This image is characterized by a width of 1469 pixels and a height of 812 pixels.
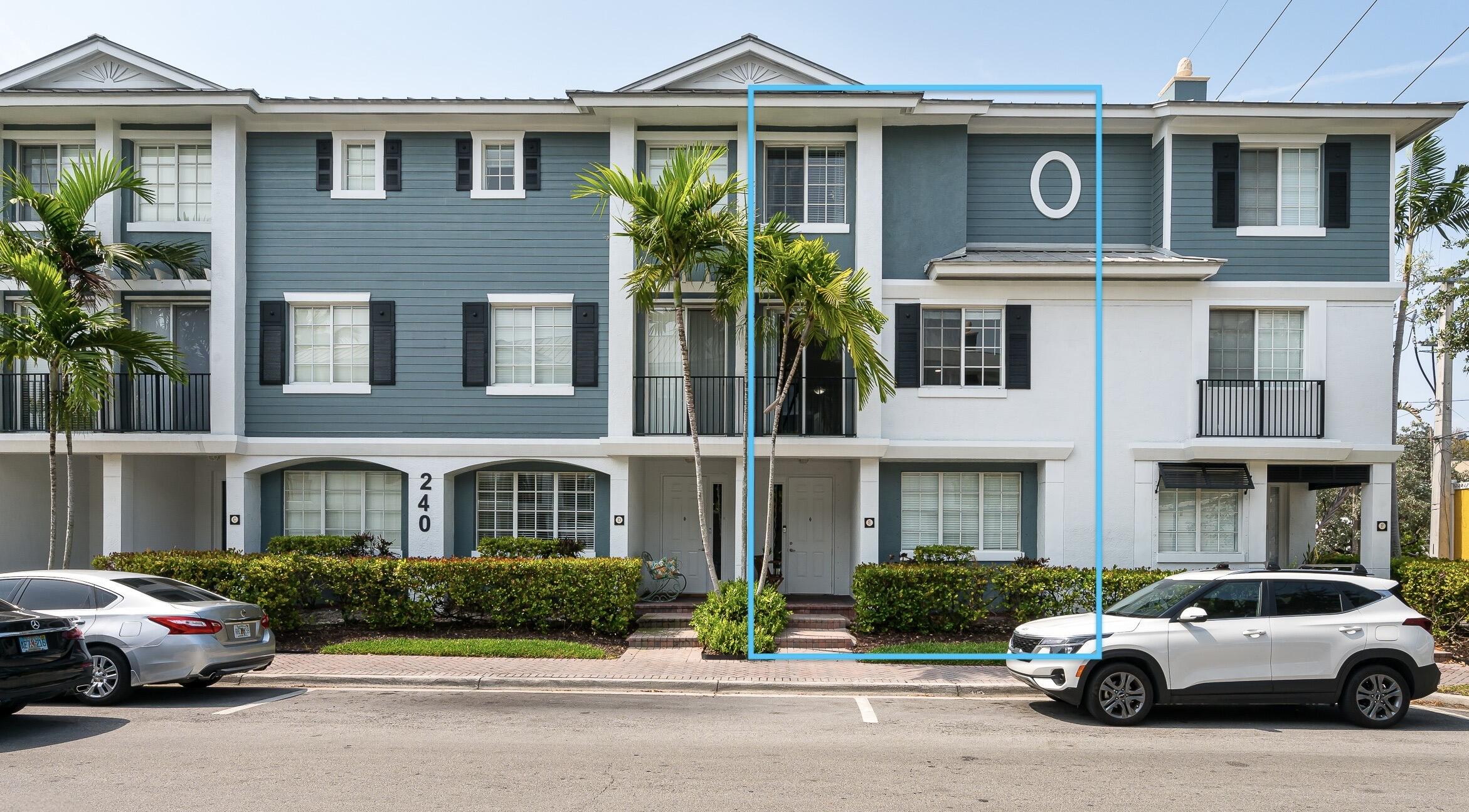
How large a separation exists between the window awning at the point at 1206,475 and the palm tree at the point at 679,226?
25.5 feet

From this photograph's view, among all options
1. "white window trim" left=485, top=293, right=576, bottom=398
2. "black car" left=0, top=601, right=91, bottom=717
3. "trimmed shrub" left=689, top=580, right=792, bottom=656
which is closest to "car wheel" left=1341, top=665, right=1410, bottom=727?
"trimmed shrub" left=689, top=580, right=792, bottom=656

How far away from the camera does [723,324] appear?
17203mm

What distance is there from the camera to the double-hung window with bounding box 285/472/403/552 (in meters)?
17.5

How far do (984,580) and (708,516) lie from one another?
5.31m

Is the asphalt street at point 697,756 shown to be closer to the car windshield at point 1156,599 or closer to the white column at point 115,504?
the car windshield at point 1156,599

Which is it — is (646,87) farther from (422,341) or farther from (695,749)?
(695,749)

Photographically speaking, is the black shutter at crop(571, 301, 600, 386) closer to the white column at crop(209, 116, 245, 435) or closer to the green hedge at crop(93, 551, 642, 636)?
the green hedge at crop(93, 551, 642, 636)

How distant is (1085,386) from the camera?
55.4 ft

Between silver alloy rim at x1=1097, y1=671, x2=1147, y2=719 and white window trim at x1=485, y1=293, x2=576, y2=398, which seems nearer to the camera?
silver alloy rim at x1=1097, y1=671, x2=1147, y2=719

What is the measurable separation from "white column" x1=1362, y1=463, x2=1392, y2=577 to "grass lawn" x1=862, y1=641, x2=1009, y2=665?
6.97 metres

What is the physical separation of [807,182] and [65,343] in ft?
37.8

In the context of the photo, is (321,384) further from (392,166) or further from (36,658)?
(36,658)

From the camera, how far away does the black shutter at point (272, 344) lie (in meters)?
17.2

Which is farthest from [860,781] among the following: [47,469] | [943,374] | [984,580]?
[47,469]
